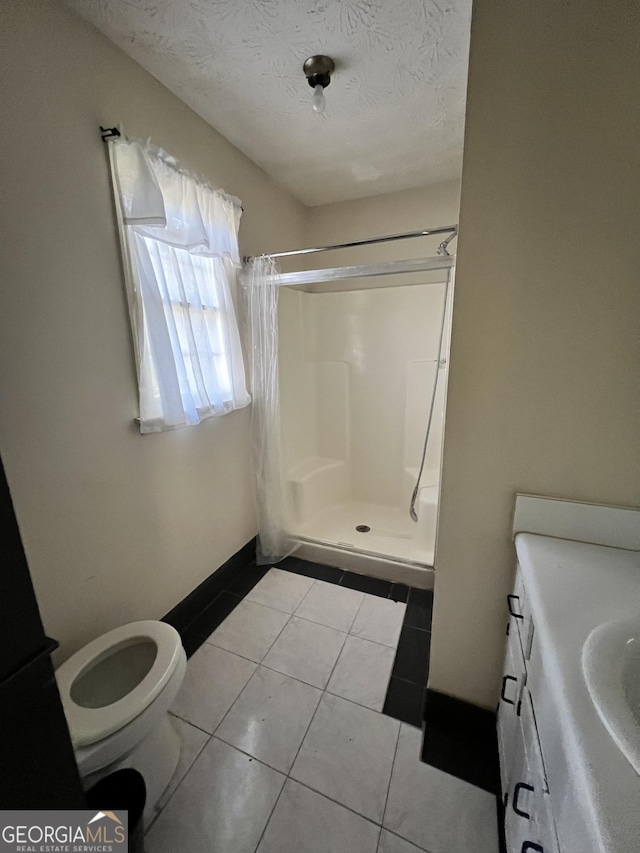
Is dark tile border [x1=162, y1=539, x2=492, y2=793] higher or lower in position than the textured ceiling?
lower

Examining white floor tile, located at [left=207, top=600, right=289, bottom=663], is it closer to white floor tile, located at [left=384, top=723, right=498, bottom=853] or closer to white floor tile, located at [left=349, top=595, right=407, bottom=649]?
white floor tile, located at [left=349, top=595, right=407, bottom=649]

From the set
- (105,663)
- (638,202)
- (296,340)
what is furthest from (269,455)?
(638,202)

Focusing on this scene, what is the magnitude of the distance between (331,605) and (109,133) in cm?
228

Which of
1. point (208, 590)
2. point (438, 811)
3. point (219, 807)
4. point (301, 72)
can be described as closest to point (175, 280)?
point (301, 72)

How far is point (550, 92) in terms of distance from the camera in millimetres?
746

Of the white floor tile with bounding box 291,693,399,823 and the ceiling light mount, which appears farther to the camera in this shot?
the ceiling light mount

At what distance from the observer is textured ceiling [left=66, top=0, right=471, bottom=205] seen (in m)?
1.07

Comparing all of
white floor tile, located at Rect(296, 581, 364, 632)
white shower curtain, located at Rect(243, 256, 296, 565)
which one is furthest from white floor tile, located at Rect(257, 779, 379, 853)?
white shower curtain, located at Rect(243, 256, 296, 565)

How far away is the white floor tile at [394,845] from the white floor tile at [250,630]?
72 centimetres

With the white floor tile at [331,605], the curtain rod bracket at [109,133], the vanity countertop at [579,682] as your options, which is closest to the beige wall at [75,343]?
the curtain rod bracket at [109,133]

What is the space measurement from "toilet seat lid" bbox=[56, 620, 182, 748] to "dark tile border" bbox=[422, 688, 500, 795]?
93cm

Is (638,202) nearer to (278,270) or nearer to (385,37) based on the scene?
Result: (385,37)

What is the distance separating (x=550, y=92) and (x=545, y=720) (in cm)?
133

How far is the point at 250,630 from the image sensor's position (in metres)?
1.61
